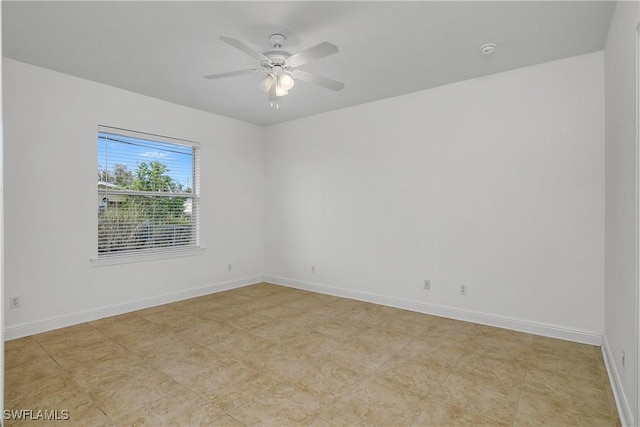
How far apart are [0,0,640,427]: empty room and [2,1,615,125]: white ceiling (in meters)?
0.02

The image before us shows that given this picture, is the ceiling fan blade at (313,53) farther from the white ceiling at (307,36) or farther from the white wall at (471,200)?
the white wall at (471,200)

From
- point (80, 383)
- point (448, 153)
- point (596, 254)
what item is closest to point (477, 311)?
point (596, 254)

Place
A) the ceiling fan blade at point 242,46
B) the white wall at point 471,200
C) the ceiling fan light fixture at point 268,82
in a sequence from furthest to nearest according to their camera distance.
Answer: the white wall at point 471,200
the ceiling fan light fixture at point 268,82
the ceiling fan blade at point 242,46

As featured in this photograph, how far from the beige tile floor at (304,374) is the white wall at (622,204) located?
11.4 inches

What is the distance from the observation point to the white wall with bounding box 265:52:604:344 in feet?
10.2

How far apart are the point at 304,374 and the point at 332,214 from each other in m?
2.62

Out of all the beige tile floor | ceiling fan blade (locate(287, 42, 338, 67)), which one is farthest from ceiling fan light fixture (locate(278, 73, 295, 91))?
the beige tile floor

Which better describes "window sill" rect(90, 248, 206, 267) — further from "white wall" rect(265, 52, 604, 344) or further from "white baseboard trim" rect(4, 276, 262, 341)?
"white wall" rect(265, 52, 604, 344)

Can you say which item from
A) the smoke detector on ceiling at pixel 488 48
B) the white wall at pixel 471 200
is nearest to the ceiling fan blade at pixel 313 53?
the smoke detector on ceiling at pixel 488 48

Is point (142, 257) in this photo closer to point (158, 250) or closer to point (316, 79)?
point (158, 250)

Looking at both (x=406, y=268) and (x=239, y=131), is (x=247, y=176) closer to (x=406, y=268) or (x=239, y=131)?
(x=239, y=131)

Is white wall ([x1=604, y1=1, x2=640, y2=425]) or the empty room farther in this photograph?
the empty room

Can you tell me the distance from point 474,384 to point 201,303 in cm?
330

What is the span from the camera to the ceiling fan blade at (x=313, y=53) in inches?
89.7
